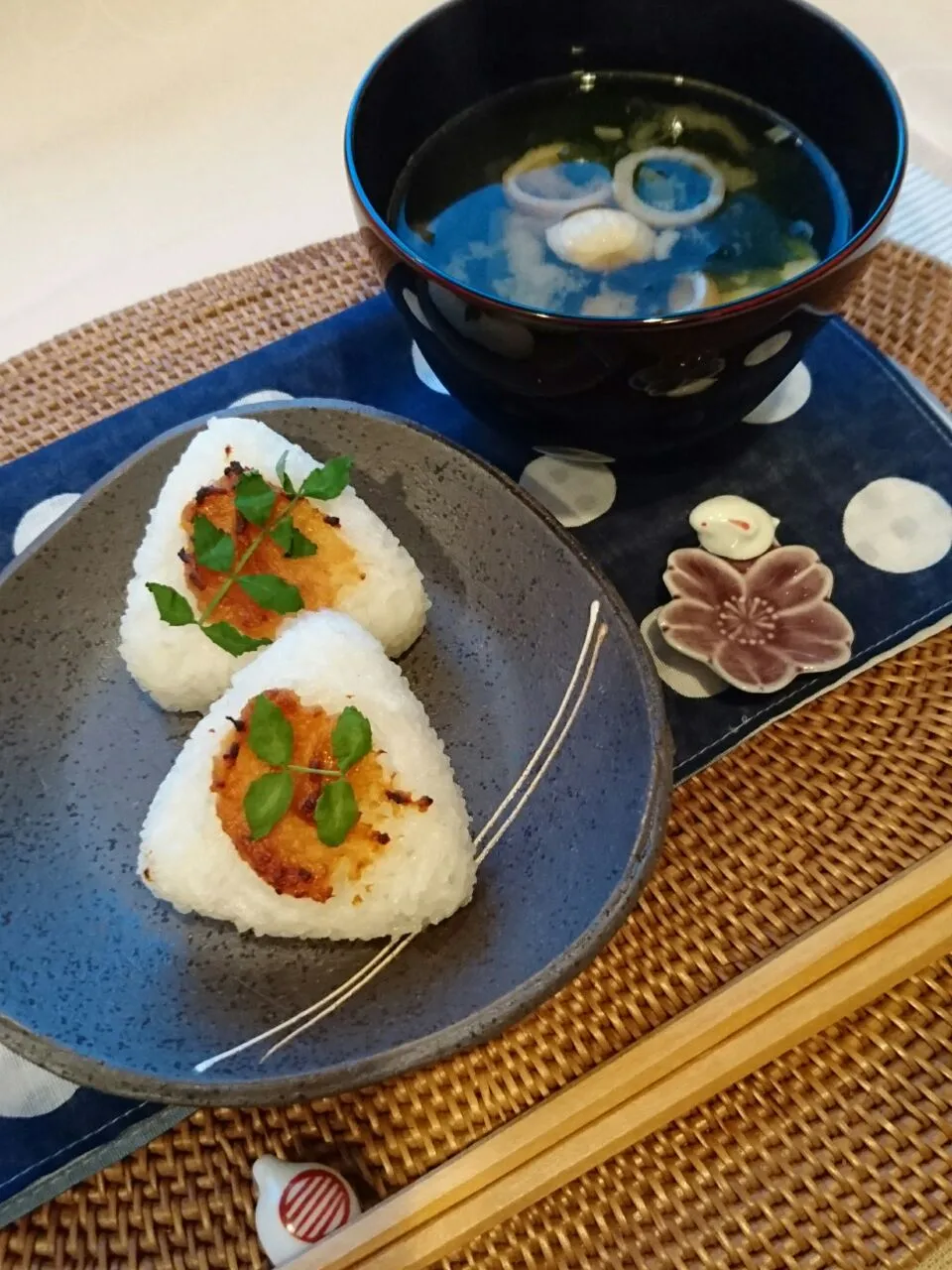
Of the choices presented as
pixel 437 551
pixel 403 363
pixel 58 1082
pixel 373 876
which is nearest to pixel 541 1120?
pixel 373 876

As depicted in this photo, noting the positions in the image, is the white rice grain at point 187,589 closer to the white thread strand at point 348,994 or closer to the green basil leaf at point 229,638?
the green basil leaf at point 229,638

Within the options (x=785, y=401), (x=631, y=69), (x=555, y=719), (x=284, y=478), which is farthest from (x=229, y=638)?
(x=631, y=69)

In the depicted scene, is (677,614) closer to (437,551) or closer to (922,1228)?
(437,551)

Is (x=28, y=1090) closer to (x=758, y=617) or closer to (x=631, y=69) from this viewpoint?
(x=758, y=617)

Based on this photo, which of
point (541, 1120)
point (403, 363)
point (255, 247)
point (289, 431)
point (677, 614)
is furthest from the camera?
point (255, 247)

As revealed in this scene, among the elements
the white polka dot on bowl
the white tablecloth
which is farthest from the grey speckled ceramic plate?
the white tablecloth
